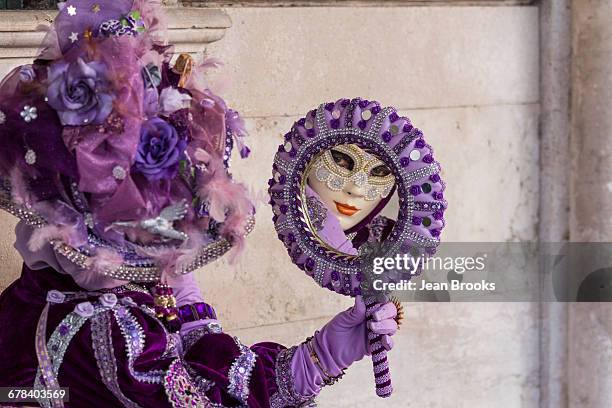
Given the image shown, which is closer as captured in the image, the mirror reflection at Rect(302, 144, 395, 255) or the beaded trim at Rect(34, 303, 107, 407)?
the beaded trim at Rect(34, 303, 107, 407)

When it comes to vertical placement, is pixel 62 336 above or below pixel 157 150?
below

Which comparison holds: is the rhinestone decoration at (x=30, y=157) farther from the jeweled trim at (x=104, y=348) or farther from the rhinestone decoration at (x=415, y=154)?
the rhinestone decoration at (x=415, y=154)

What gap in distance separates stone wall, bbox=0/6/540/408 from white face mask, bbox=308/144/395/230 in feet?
2.10

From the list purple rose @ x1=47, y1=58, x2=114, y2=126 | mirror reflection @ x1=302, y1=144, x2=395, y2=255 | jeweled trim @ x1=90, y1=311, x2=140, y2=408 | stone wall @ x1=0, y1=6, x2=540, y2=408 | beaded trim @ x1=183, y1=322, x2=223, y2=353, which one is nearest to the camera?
purple rose @ x1=47, y1=58, x2=114, y2=126

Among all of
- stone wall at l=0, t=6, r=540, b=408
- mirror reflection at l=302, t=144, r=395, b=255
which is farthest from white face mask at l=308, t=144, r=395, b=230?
stone wall at l=0, t=6, r=540, b=408

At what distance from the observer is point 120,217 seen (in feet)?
4.76

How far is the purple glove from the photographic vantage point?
1.66m

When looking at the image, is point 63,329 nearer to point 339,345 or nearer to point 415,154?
point 339,345

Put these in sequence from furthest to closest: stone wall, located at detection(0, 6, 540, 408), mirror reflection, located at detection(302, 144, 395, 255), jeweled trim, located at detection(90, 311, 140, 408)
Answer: stone wall, located at detection(0, 6, 540, 408)
mirror reflection, located at detection(302, 144, 395, 255)
jeweled trim, located at detection(90, 311, 140, 408)

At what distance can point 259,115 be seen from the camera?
2.43 m

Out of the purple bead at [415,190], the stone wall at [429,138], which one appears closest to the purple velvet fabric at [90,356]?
the purple bead at [415,190]

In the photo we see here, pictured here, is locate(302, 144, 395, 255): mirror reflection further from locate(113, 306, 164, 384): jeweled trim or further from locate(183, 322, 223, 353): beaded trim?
locate(113, 306, 164, 384): jeweled trim

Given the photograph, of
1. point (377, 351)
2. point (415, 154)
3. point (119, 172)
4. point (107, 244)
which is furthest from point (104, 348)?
point (415, 154)

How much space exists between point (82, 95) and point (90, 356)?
0.37m
